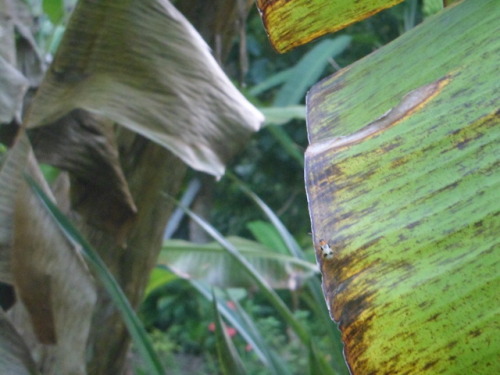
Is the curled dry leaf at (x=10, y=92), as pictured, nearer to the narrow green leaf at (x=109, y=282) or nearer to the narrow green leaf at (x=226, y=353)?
the narrow green leaf at (x=109, y=282)

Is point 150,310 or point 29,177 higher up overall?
point 29,177

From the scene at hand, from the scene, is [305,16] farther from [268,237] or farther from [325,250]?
[268,237]

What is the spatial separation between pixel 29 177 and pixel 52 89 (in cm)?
10

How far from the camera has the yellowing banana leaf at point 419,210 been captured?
29 centimetres

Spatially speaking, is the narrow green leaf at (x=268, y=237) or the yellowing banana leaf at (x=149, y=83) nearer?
the yellowing banana leaf at (x=149, y=83)

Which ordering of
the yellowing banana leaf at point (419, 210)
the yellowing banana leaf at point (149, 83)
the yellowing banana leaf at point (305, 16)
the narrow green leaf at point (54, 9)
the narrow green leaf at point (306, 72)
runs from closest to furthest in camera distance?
the yellowing banana leaf at point (419, 210)
the yellowing banana leaf at point (305, 16)
the yellowing banana leaf at point (149, 83)
the narrow green leaf at point (54, 9)
the narrow green leaf at point (306, 72)

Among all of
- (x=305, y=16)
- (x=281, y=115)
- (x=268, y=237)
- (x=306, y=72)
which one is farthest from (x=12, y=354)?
(x=306, y=72)

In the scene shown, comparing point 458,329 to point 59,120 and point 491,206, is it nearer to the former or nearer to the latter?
point 491,206

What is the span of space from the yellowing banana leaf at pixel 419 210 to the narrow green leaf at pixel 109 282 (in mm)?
406

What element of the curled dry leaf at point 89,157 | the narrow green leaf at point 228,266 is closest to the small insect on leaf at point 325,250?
the curled dry leaf at point 89,157

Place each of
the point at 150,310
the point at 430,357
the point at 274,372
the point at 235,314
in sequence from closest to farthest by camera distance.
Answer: the point at 430,357, the point at 274,372, the point at 235,314, the point at 150,310

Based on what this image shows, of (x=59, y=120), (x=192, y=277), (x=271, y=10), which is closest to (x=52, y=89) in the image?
(x=59, y=120)

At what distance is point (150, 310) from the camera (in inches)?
136

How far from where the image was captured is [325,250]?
1.01 feet
